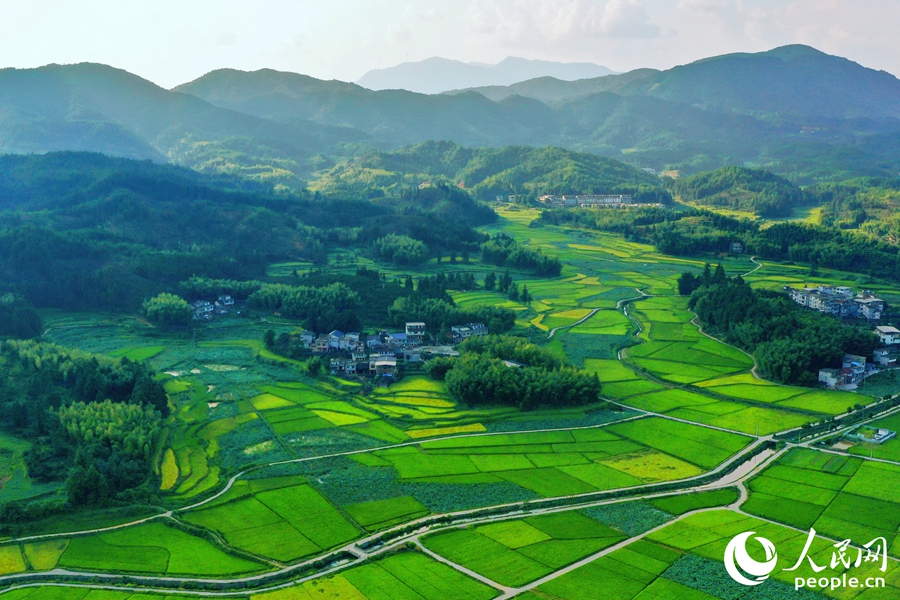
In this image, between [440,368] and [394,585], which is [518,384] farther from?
[394,585]

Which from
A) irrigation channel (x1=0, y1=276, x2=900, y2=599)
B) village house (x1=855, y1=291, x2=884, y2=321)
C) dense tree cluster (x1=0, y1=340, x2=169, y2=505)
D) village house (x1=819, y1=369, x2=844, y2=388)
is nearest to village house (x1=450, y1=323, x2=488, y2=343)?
irrigation channel (x1=0, y1=276, x2=900, y2=599)

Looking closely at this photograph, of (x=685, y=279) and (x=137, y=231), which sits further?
(x=137, y=231)

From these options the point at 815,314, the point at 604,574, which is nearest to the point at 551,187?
the point at 815,314

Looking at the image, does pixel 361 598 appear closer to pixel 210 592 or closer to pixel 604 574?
pixel 210 592

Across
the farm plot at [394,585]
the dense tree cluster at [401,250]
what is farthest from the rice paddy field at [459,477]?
the dense tree cluster at [401,250]

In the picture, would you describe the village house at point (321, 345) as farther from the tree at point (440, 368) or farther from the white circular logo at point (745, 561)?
the white circular logo at point (745, 561)

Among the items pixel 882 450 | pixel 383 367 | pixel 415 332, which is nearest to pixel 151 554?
pixel 383 367
